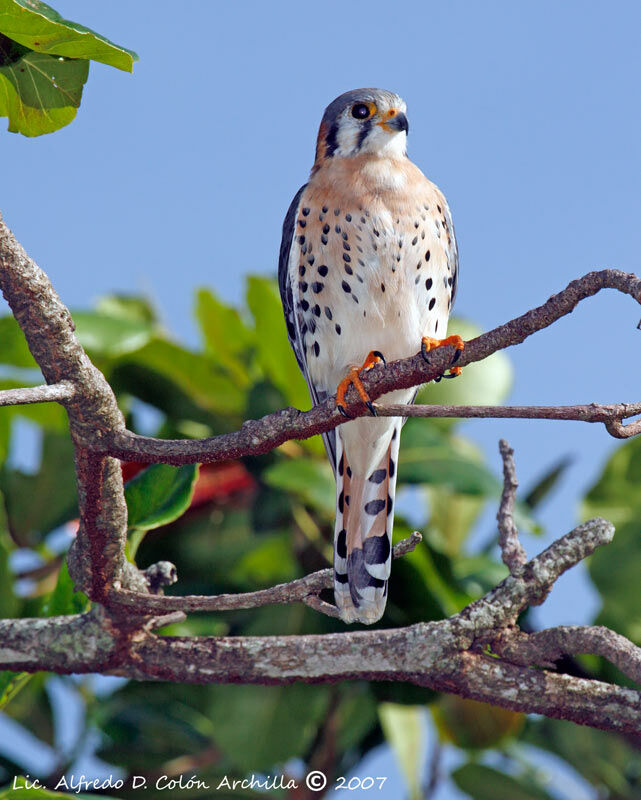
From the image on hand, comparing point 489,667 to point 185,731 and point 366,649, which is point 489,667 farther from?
point 185,731

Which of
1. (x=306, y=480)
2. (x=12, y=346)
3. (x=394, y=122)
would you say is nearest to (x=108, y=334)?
(x=12, y=346)

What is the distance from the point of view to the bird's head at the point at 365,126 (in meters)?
3.28

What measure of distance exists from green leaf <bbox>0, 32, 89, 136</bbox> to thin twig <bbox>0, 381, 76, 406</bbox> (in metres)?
0.57

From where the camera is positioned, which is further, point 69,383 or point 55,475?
point 55,475

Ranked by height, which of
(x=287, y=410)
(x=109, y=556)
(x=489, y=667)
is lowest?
(x=489, y=667)

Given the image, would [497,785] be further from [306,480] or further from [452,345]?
[452,345]

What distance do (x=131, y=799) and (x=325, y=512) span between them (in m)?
1.27

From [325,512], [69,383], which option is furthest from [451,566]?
[69,383]

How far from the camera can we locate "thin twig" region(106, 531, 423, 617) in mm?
2039

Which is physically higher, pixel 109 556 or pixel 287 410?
pixel 287 410

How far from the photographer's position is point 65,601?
263 cm

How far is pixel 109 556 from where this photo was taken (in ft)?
7.07

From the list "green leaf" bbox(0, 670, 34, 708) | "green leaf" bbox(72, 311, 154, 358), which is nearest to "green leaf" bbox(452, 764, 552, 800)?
"green leaf" bbox(0, 670, 34, 708)

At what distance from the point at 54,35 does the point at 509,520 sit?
1.60 meters
